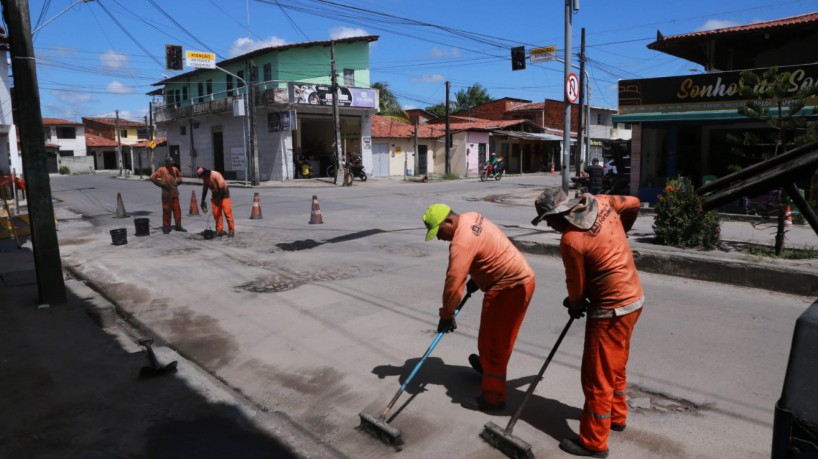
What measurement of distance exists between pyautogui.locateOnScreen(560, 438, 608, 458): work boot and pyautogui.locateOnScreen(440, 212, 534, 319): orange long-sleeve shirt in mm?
970

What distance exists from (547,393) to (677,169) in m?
14.3

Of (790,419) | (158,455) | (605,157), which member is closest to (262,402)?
(158,455)

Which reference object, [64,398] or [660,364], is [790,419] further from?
[64,398]

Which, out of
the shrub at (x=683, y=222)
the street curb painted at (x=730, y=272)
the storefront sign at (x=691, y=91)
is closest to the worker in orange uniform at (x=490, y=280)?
the street curb painted at (x=730, y=272)

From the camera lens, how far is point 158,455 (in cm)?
325

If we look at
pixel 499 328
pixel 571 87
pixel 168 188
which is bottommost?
pixel 499 328

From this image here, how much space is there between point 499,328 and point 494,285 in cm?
28

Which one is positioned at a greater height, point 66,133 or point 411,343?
point 66,133

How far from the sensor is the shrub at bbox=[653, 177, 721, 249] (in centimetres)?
866

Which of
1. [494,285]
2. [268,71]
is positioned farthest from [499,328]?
[268,71]

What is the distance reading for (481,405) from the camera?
3.79 metres

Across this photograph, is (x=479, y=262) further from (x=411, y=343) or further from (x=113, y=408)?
(x=113, y=408)

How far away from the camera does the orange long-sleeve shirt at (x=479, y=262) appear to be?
11.3 ft

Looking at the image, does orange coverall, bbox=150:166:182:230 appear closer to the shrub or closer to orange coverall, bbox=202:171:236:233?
orange coverall, bbox=202:171:236:233
